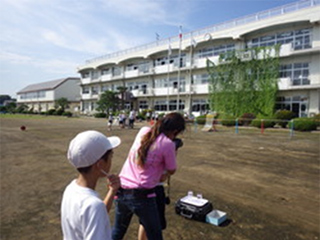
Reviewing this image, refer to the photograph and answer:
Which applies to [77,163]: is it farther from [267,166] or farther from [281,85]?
[281,85]

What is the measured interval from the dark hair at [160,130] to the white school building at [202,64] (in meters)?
24.0

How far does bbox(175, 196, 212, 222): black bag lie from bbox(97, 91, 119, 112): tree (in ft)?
122

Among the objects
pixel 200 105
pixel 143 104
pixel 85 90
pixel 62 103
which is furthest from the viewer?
pixel 85 90

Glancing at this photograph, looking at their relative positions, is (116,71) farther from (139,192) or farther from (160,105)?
(139,192)

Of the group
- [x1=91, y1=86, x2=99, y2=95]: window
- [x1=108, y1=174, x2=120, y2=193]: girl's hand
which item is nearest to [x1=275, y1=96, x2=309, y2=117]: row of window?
[x1=108, y1=174, x2=120, y2=193]: girl's hand

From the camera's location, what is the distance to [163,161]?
2.28 m

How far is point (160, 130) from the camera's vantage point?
2305 mm

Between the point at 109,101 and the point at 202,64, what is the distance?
1688 cm

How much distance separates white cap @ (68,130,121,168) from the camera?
1432mm

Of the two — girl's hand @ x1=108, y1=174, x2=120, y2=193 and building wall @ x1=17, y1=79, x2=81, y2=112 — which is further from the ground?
building wall @ x1=17, y1=79, x2=81, y2=112

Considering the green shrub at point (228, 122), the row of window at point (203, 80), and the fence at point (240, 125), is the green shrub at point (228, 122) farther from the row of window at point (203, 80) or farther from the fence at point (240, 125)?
the row of window at point (203, 80)

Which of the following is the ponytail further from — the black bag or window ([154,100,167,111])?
window ([154,100,167,111])

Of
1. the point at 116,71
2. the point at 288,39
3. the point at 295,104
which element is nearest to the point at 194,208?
the point at 295,104

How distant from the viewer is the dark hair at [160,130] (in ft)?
7.32
